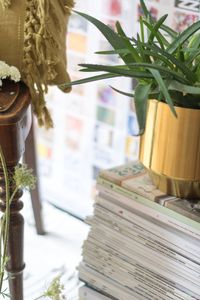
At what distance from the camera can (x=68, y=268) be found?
1.46 metres

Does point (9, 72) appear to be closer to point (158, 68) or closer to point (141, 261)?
point (158, 68)

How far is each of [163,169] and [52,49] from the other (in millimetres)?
364

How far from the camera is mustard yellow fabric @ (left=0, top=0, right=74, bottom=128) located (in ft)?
3.73

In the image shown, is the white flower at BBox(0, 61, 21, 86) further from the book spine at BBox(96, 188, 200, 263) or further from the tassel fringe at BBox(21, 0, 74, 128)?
the book spine at BBox(96, 188, 200, 263)

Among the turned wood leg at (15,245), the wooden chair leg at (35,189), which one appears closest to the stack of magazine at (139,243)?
the turned wood leg at (15,245)

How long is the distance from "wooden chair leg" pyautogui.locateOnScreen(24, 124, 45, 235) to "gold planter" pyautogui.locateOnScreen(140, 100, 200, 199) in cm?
46

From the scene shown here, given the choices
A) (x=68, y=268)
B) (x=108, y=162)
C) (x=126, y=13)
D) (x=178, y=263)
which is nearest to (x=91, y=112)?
(x=108, y=162)

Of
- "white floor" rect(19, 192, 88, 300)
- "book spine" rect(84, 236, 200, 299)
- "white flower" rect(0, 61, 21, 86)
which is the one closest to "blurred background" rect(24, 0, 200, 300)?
"white floor" rect(19, 192, 88, 300)

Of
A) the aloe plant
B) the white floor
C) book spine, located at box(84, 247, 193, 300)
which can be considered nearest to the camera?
the aloe plant

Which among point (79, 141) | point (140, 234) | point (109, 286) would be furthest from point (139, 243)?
point (79, 141)

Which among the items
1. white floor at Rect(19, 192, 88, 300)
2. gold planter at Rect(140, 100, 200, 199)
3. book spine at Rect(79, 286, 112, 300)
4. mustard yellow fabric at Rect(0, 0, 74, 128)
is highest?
mustard yellow fabric at Rect(0, 0, 74, 128)

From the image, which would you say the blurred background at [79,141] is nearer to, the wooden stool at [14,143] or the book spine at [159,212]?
the wooden stool at [14,143]

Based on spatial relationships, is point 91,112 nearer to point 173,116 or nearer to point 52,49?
point 52,49

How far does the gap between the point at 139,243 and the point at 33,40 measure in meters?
0.47
